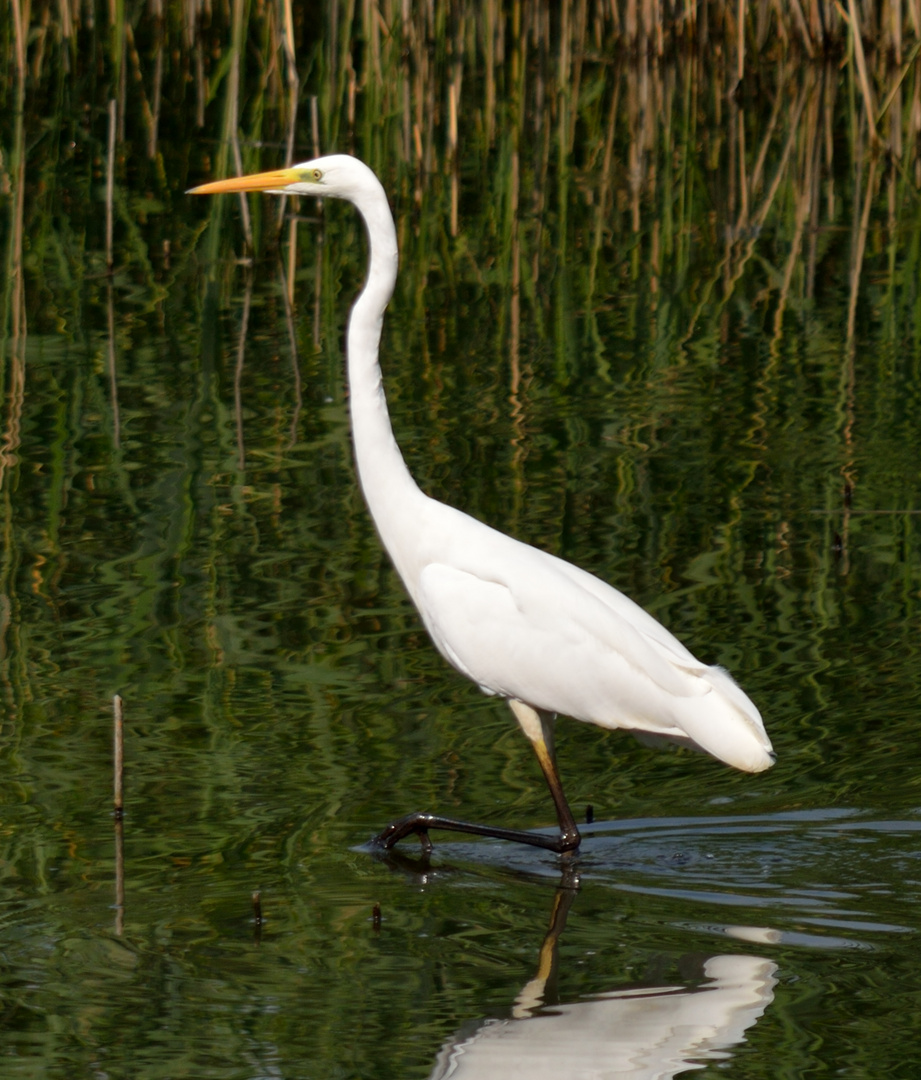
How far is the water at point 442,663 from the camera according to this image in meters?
3.59

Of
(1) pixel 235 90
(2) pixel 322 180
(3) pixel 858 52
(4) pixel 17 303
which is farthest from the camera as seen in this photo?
(3) pixel 858 52

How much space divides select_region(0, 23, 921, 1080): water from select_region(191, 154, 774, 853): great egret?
0.22 metres

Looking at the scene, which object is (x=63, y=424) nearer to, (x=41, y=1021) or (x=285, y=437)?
(x=285, y=437)

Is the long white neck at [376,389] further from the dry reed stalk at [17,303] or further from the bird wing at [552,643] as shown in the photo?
the dry reed stalk at [17,303]

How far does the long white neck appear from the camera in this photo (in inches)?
184

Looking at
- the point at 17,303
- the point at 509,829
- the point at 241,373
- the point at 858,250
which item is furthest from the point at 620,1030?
the point at 858,250

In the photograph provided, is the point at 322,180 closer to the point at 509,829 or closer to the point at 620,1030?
the point at 509,829

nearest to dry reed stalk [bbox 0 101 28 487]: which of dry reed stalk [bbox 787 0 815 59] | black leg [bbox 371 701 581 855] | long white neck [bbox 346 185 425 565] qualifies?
long white neck [bbox 346 185 425 565]

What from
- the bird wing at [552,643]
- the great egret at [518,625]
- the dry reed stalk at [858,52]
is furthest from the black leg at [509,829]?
the dry reed stalk at [858,52]

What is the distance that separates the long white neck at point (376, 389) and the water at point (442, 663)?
61 centimetres

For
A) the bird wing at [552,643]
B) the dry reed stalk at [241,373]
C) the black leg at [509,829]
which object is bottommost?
the black leg at [509,829]

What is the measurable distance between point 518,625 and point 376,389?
2.21 feet

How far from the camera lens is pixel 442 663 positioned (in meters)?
5.45

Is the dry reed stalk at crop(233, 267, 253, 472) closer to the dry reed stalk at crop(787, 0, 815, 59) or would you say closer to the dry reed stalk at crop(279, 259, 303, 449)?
the dry reed stalk at crop(279, 259, 303, 449)
